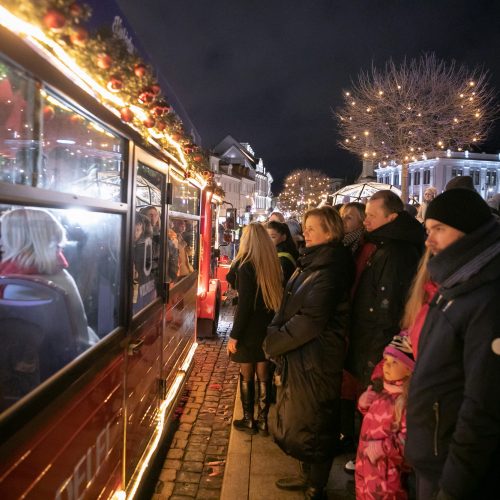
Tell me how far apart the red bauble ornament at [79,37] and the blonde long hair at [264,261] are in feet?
8.21

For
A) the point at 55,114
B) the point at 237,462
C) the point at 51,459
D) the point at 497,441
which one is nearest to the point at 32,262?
the point at 55,114

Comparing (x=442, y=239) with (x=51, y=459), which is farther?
(x=442, y=239)

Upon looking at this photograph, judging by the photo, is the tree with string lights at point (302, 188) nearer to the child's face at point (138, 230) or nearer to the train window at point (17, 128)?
the child's face at point (138, 230)

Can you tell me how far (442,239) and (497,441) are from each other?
822mm

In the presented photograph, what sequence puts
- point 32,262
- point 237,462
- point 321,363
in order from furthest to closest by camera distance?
1. point 237,462
2. point 321,363
3. point 32,262

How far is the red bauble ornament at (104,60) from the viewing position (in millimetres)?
1817

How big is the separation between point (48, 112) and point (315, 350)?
2.17 meters

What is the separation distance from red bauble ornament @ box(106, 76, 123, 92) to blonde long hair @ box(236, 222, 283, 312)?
7.06ft

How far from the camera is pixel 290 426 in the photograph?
2979 mm

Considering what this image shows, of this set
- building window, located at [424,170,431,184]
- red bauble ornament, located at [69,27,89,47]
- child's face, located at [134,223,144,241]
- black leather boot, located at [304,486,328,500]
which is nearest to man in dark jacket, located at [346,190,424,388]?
black leather boot, located at [304,486,328,500]

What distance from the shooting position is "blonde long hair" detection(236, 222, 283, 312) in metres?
3.91

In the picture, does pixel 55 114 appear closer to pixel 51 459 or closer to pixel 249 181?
pixel 51 459

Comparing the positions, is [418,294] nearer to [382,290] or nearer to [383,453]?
[382,290]

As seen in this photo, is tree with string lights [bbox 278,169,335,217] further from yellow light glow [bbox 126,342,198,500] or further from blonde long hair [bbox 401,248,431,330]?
blonde long hair [bbox 401,248,431,330]
